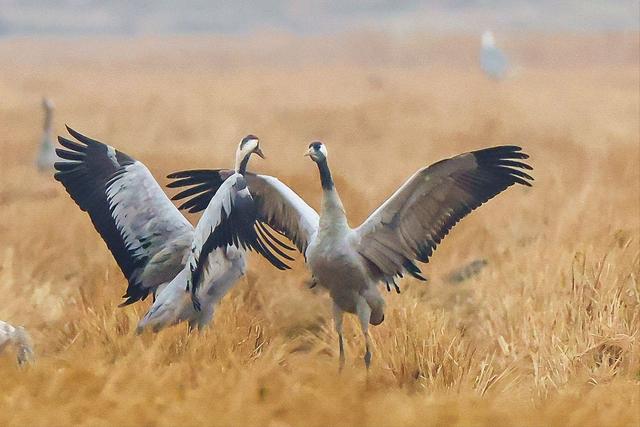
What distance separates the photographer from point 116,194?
7.17 m

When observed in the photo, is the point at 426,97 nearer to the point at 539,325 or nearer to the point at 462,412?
the point at 539,325

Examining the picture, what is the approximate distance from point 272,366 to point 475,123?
43.3ft

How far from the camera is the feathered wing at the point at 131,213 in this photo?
7.05 metres

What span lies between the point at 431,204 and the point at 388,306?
57.4 inches

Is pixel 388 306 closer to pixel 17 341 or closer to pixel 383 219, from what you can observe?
pixel 383 219

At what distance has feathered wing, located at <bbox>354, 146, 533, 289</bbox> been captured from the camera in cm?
623

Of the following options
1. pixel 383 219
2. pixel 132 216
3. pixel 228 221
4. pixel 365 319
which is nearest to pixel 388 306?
pixel 365 319

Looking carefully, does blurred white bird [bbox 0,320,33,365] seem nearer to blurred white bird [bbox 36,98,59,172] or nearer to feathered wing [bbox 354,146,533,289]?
feathered wing [bbox 354,146,533,289]

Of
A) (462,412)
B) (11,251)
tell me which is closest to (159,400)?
(462,412)

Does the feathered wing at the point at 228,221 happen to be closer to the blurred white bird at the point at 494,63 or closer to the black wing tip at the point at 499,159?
the black wing tip at the point at 499,159

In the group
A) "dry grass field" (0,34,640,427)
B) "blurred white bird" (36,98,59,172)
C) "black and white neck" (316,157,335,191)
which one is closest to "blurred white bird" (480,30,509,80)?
"dry grass field" (0,34,640,427)

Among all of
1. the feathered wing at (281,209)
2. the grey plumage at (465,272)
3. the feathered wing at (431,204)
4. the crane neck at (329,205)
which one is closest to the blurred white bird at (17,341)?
the feathered wing at (281,209)

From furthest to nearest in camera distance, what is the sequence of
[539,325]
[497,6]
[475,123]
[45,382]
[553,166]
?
[497,6], [475,123], [553,166], [539,325], [45,382]

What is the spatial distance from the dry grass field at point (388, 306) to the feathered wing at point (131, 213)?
27 cm
